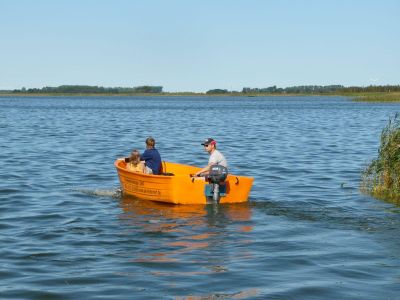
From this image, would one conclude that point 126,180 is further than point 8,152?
No

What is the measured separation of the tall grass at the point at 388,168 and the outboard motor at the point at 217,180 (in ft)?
16.2

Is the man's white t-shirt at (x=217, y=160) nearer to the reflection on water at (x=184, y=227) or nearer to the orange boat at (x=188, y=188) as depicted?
the orange boat at (x=188, y=188)

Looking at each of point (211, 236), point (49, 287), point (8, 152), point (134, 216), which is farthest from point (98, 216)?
point (8, 152)

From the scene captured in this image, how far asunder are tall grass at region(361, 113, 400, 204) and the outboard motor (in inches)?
194

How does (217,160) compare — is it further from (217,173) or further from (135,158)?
(135,158)

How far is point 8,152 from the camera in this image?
33.9 m

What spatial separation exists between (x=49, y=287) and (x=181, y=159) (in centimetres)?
2055

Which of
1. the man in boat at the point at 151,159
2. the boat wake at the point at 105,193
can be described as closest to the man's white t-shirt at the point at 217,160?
the man in boat at the point at 151,159

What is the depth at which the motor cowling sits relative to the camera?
16969mm

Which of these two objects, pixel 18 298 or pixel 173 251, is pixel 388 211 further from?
pixel 18 298

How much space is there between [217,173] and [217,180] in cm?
22

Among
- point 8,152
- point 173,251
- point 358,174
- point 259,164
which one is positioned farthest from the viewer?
point 8,152

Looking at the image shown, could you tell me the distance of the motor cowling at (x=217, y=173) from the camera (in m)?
17.0

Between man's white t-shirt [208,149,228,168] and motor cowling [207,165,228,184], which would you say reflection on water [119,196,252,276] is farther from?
man's white t-shirt [208,149,228,168]
